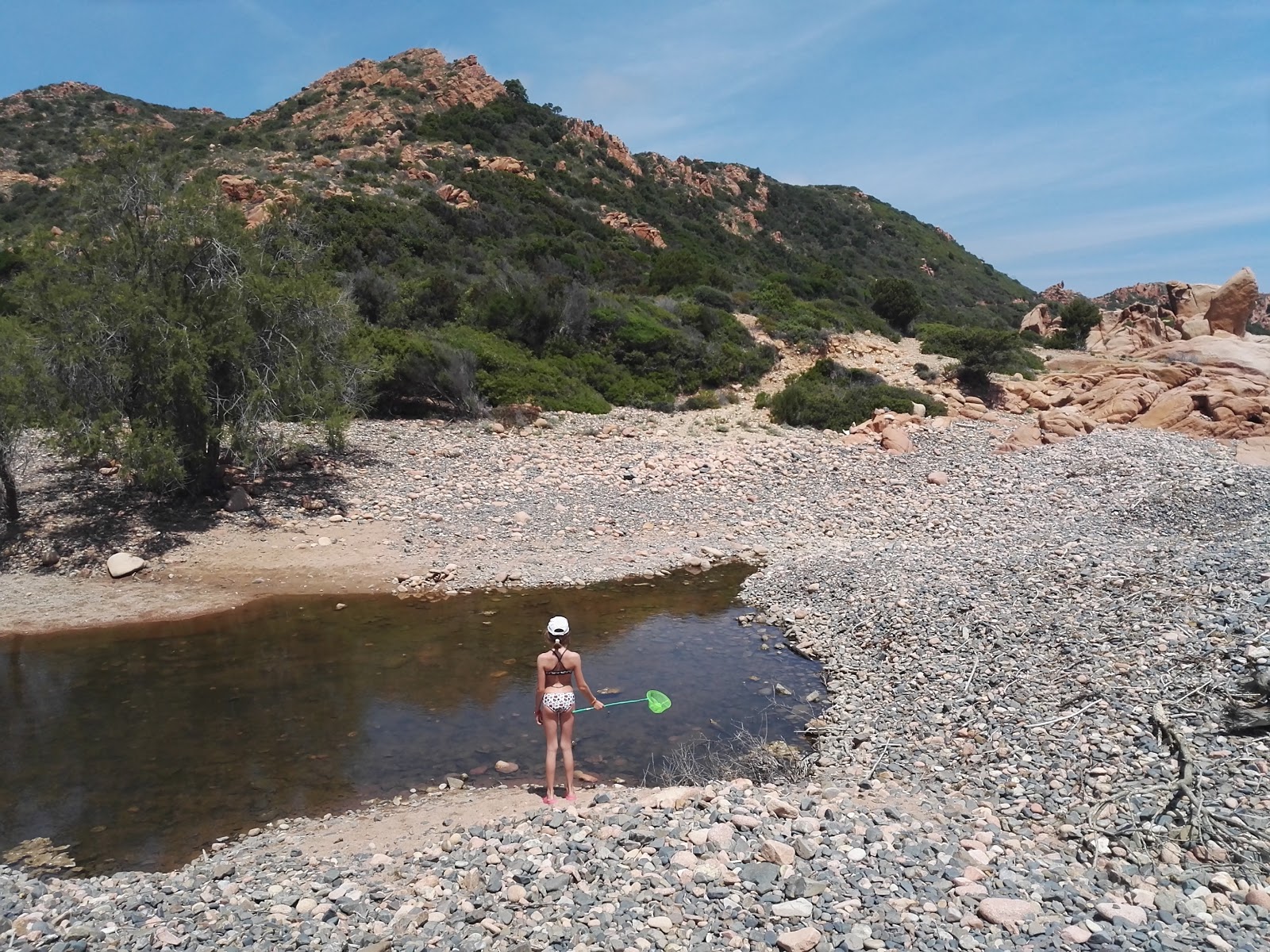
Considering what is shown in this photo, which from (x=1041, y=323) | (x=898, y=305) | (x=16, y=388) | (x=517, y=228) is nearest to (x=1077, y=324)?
(x=1041, y=323)

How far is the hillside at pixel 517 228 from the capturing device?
2478cm

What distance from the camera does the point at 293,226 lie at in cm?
1627

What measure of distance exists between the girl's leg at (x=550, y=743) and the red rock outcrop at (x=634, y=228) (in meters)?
42.4

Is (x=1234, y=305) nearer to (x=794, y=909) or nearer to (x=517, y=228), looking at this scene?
(x=517, y=228)

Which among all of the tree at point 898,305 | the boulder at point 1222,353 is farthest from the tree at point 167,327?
the tree at point 898,305

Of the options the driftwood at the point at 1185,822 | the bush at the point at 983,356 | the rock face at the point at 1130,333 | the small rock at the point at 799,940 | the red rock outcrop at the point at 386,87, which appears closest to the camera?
the small rock at the point at 799,940

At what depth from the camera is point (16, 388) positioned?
40.7 ft

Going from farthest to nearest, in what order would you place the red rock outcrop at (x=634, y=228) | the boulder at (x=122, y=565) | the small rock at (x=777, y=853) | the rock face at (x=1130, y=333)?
the red rock outcrop at (x=634, y=228)
the rock face at (x=1130, y=333)
the boulder at (x=122, y=565)
the small rock at (x=777, y=853)

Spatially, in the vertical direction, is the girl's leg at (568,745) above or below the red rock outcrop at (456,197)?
below

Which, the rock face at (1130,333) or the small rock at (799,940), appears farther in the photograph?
the rock face at (1130,333)

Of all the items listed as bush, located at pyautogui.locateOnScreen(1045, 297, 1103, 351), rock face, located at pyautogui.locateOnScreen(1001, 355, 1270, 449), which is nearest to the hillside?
bush, located at pyautogui.locateOnScreen(1045, 297, 1103, 351)

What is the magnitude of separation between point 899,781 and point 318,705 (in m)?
6.09

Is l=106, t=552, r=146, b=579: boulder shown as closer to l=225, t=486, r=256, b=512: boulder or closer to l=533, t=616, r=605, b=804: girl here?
l=225, t=486, r=256, b=512: boulder

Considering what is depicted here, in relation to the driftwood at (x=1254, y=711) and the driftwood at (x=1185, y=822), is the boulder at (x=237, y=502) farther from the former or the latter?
the driftwood at (x=1254, y=711)
